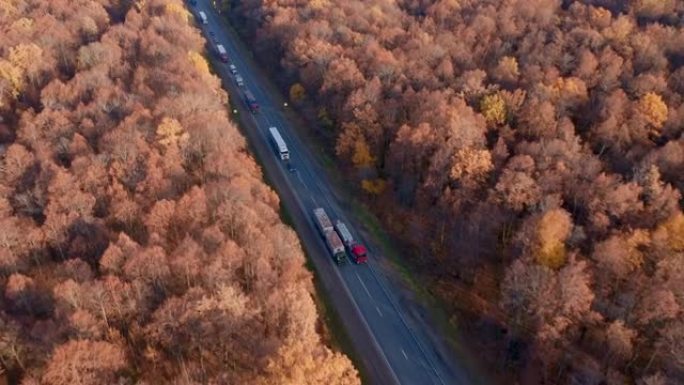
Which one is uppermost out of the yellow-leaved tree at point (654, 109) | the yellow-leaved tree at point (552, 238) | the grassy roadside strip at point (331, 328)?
the yellow-leaved tree at point (654, 109)

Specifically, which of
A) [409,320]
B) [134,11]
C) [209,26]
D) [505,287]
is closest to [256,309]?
[409,320]

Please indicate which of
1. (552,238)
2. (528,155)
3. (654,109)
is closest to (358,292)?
(552,238)

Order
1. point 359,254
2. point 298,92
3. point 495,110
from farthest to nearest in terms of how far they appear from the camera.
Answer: point 298,92
point 495,110
point 359,254

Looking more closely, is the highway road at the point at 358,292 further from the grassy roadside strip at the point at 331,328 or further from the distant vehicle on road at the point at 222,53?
the distant vehicle on road at the point at 222,53

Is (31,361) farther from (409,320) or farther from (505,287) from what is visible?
(505,287)

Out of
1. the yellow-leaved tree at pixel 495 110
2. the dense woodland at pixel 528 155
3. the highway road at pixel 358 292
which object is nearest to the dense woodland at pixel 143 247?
the highway road at pixel 358 292

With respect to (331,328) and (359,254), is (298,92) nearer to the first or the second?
(359,254)
